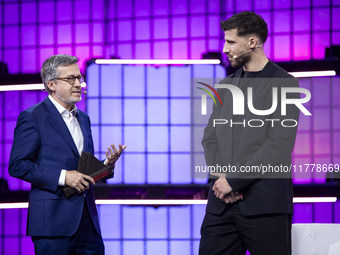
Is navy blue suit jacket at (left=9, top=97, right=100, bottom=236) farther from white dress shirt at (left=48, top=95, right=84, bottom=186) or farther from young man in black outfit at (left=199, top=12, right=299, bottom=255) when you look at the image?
young man in black outfit at (left=199, top=12, right=299, bottom=255)

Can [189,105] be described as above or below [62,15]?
below

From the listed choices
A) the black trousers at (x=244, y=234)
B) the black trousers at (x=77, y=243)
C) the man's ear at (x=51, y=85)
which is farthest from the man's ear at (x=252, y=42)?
the black trousers at (x=77, y=243)

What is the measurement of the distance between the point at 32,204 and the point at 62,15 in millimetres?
2372

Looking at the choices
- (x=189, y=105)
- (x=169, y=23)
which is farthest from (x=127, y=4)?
(x=189, y=105)

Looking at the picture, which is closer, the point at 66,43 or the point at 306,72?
the point at 306,72

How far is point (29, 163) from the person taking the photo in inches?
81.8

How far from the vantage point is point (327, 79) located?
3.52m

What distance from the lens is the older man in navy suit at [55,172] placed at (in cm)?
209

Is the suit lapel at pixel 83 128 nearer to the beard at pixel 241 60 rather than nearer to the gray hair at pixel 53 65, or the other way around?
the gray hair at pixel 53 65

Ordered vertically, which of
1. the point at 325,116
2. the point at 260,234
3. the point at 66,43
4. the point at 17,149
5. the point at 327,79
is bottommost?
the point at 260,234

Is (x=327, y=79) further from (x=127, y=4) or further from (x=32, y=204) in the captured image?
(x=32, y=204)

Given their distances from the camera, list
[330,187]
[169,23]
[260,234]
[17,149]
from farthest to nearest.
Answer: [169,23] → [330,187] → [17,149] → [260,234]

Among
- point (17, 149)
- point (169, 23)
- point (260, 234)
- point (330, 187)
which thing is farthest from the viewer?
point (169, 23)

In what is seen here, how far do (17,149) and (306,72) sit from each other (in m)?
2.74
